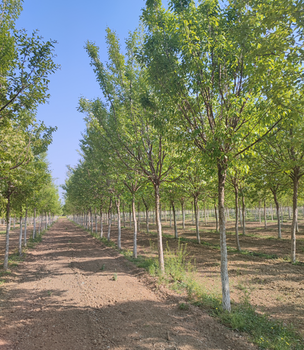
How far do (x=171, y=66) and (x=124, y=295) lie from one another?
24.2ft

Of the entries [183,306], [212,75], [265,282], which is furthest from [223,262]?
[212,75]

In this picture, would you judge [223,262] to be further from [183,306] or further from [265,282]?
[265,282]

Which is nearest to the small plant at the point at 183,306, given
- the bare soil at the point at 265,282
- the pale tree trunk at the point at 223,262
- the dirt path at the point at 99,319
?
the dirt path at the point at 99,319

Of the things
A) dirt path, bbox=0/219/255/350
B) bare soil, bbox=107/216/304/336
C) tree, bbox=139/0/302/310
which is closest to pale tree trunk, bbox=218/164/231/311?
tree, bbox=139/0/302/310

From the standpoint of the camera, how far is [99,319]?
5590mm

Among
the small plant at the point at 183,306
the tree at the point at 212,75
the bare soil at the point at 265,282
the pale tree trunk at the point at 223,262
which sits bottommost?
the bare soil at the point at 265,282

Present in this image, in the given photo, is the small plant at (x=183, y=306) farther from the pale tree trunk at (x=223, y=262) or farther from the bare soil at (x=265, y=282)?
the bare soil at (x=265, y=282)

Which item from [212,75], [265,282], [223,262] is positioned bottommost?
[265,282]

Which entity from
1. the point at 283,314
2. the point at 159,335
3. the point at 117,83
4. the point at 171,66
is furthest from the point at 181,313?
the point at 117,83

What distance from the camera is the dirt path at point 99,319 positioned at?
14.9ft

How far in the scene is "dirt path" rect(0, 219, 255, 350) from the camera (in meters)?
4.54

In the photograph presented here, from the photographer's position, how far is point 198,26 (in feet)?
18.2

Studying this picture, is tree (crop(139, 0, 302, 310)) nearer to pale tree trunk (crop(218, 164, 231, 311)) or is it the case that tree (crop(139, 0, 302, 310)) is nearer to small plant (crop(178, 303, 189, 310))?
pale tree trunk (crop(218, 164, 231, 311))

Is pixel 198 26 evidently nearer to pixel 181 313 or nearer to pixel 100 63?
pixel 100 63
